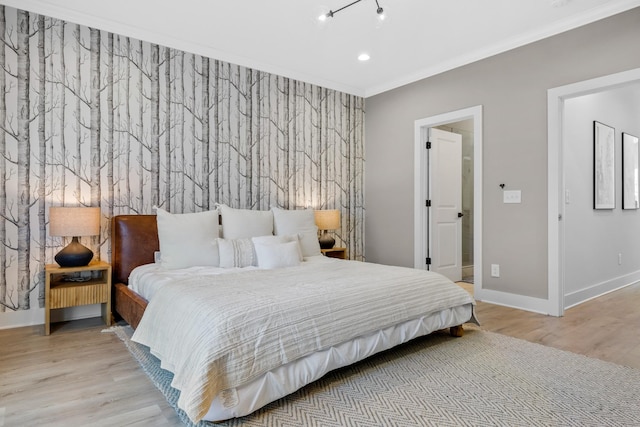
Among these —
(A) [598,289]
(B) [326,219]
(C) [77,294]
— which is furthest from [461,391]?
(A) [598,289]

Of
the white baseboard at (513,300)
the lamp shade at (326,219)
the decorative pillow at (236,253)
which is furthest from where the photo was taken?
the lamp shade at (326,219)

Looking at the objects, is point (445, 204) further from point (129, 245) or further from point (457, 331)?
point (129, 245)

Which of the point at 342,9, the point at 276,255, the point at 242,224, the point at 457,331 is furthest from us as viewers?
the point at 242,224

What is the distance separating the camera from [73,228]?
2.89 metres

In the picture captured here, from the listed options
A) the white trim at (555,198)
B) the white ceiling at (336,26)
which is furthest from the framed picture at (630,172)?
the white ceiling at (336,26)

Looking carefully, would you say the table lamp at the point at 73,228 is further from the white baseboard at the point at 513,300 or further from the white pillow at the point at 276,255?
the white baseboard at the point at 513,300

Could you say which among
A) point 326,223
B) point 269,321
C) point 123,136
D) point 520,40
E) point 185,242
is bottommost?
point 269,321

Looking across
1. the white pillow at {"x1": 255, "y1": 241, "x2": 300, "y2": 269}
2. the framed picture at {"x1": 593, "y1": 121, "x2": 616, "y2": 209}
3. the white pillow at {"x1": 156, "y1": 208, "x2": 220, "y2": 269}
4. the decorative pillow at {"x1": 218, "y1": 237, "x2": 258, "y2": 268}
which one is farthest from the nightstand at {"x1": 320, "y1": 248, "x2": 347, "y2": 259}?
the framed picture at {"x1": 593, "y1": 121, "x2": 616, "y2": 209}

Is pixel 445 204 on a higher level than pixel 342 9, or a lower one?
lower

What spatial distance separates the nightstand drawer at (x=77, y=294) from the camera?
2869 millimetres

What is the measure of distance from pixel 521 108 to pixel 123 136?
12.4 feet

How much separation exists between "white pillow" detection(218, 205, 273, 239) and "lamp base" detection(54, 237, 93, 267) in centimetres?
111

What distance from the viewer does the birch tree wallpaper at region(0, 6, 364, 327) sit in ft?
9.82

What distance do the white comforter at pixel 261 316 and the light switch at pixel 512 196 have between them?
1429mm
